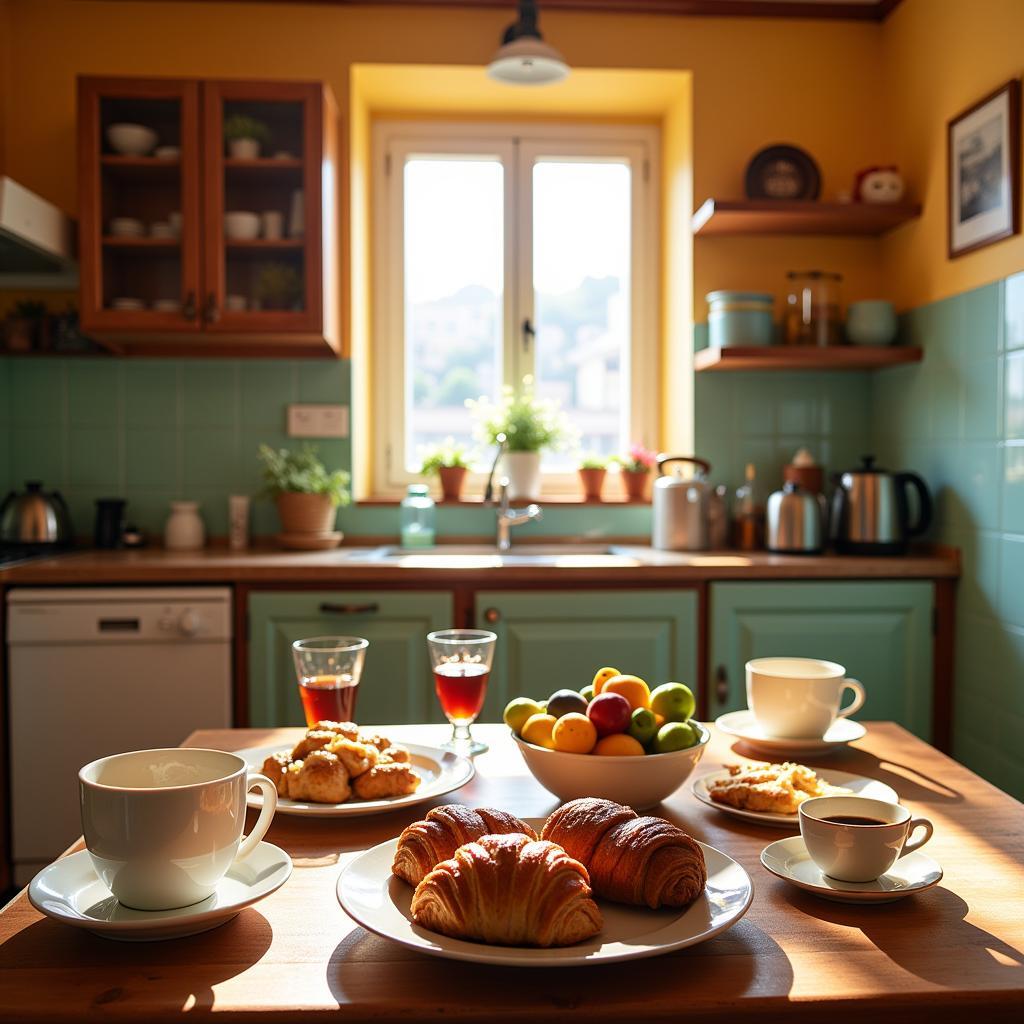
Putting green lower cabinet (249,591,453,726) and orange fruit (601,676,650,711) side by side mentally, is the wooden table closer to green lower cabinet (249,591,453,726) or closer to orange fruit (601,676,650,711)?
orange fruit (601,676,650,711)

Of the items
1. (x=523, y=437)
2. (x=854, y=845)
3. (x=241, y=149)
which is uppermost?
(x=241, y=149)

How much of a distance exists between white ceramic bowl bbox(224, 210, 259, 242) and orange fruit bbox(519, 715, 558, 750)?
2.30 meters

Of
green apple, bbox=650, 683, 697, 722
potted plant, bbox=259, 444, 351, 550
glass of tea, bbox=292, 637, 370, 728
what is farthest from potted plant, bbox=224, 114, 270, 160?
green apple, bbox=650, 683, 697, 722

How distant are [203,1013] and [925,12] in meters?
3.27

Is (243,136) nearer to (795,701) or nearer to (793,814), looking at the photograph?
(795,701)

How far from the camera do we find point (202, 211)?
2.93m

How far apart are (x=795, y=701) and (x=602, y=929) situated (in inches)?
22.7

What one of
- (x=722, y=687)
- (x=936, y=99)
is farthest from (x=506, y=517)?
(x=936, y=99)

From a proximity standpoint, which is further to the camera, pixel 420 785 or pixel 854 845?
pixel 420 785

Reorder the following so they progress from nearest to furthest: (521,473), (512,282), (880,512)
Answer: (880,512)
(521,473)
(512,282)

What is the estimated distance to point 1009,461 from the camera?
2.52 metres

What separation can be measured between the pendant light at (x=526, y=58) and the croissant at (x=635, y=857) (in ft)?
7.79

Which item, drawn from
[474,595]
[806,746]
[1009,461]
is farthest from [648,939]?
[1009,461]

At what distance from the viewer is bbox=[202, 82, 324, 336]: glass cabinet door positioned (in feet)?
9.58
